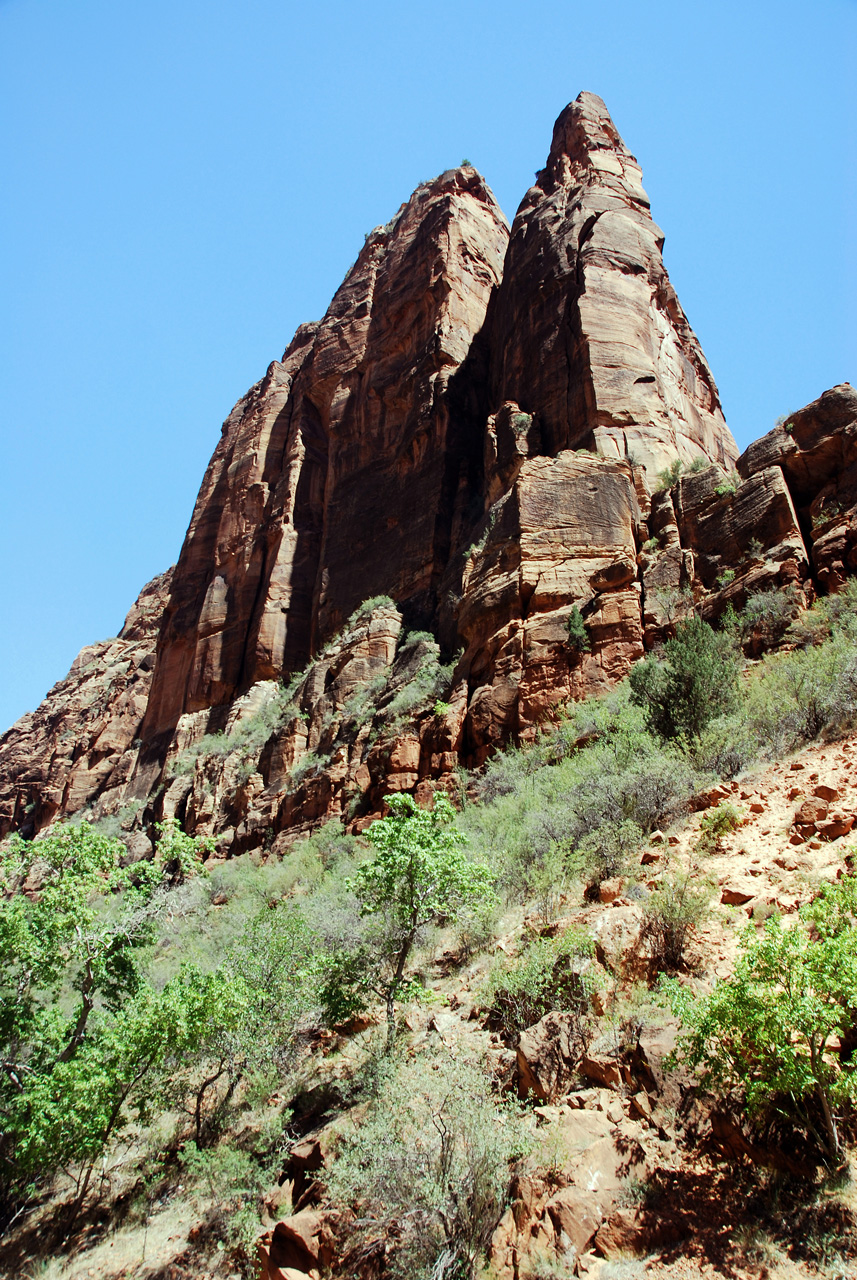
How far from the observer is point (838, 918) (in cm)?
546

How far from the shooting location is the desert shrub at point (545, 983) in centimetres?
719

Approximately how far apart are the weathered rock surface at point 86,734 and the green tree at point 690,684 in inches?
1322

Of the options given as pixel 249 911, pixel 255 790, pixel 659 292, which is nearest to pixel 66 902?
pixel 249 911

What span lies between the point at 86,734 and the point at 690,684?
1804 inches

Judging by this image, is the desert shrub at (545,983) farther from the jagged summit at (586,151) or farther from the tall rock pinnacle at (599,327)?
the jagged summit at (586,151)

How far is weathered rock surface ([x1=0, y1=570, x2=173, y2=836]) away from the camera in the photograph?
46.7 m

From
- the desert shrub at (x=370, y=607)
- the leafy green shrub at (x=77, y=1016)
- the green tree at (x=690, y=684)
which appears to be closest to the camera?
the leafy green shrub at (x=77, y=1016)

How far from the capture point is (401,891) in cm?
948

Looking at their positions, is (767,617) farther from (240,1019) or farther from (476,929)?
(240,1019)

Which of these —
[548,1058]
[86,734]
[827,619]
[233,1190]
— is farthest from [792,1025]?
[86,734]

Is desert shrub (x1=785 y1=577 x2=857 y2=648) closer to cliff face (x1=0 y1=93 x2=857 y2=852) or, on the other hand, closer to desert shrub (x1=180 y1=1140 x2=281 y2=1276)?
cliff face (x1=0 y1=93 x2=857 y2=852)

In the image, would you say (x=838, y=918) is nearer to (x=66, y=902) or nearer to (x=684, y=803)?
(x=684, y=803)

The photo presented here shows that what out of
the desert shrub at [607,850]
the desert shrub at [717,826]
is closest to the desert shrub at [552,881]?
the desert shrub at [607,850]

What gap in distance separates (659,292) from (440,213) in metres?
16.6
